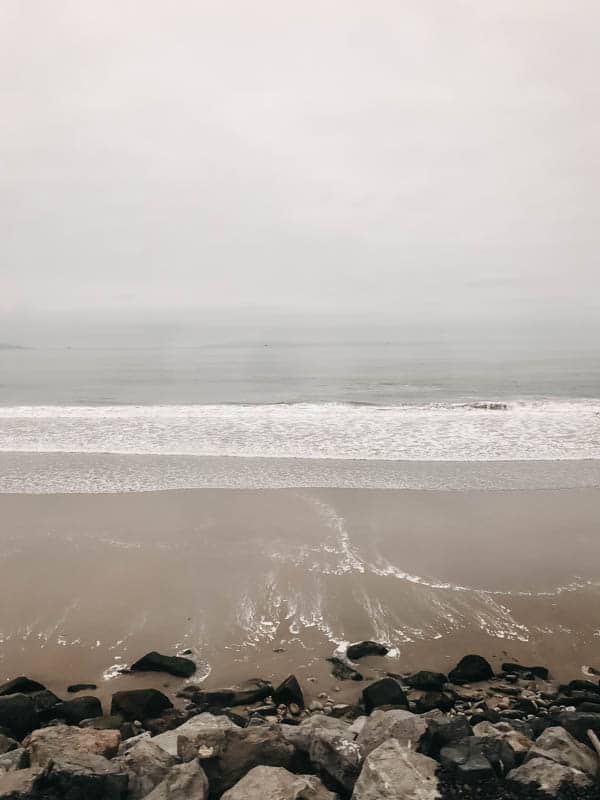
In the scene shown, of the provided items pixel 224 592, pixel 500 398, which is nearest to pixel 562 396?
pixel 500 398

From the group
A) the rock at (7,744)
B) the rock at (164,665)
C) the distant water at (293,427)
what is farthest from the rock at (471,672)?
the distant water at (293,427)

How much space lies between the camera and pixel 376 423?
20.9 m

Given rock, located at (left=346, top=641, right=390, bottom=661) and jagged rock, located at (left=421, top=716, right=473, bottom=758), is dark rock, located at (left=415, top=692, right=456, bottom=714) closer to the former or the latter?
jagged rock, located at (left=421, top=716, right=473, bottom=758)

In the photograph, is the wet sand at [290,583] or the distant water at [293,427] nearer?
the wet sand at [290,583]

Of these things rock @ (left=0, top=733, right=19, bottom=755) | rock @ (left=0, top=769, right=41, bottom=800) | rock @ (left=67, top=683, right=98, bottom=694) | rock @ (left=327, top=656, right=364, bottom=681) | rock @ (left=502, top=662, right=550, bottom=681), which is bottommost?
rock @ (left=67, top=683, right=98, bottom=694)

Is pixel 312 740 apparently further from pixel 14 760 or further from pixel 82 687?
pixel 82 687

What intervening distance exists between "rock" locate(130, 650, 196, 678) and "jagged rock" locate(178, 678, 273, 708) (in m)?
0.28

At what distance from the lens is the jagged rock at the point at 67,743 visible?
4055mm

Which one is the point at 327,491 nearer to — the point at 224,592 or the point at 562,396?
the point at 224,592

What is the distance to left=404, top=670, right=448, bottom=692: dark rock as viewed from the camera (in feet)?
17.4

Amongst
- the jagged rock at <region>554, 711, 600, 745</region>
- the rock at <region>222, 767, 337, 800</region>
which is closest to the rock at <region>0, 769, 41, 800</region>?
the rock at <region>222, 767, 337, 800</region>

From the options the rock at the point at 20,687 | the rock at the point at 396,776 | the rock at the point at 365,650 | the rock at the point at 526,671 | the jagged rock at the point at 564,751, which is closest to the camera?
the rock at the point at 396,776

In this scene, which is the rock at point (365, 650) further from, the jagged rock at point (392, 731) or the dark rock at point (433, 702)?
the jagged rock at point (392, 731)

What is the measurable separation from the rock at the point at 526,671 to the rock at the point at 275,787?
2575 millimetres
